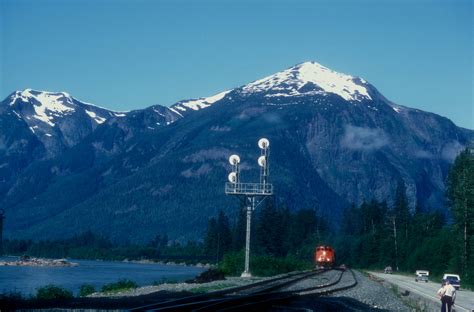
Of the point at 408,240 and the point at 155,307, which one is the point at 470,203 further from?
the point at 155,307

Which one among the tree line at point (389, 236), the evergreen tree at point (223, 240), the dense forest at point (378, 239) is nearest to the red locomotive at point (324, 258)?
the dense forest at point (378, 239)

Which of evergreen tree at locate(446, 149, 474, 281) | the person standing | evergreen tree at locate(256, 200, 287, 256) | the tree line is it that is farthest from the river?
evergreen tree at locate(446, 149, 474, 281)

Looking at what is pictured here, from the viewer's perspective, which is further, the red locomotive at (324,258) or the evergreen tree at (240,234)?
the evergreen tree at (240,234)

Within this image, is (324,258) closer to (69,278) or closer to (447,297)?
(69,278)

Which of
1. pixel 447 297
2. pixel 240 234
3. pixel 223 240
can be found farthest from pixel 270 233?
pixel 447 297

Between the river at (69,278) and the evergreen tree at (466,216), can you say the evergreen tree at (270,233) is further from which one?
the evergreen tree at (466,216)

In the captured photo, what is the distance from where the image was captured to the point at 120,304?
2764cm

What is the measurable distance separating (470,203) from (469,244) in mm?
4249

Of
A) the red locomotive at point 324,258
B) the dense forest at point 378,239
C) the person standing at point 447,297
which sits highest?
the dense forest at point 378,239

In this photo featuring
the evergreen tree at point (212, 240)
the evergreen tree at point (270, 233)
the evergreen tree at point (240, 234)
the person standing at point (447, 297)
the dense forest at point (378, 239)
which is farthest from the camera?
the evergreen tree at point (212, 240)

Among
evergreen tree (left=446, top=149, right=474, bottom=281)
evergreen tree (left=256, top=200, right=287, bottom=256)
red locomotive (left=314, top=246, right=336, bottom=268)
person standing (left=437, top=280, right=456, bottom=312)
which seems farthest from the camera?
evergreen tree (left=256, top=200, right=287, bottom=256)

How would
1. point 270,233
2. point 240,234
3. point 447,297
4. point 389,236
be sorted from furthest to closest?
point 240,234, point 270,233, point 389,236, point 447,297

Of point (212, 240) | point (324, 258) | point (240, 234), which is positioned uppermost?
point (240, 234)

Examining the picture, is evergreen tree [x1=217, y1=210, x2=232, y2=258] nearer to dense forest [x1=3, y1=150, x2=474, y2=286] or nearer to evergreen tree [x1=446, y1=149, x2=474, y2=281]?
dense forest [x1=3, y1=150, x2=474, y2=286]
